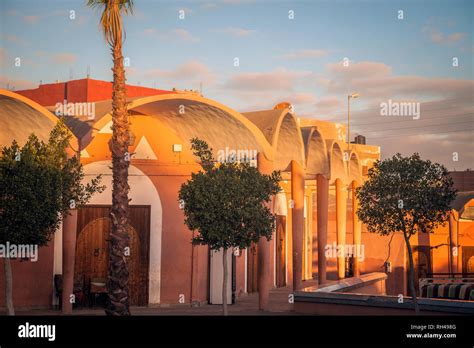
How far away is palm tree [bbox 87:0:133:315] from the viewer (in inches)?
751

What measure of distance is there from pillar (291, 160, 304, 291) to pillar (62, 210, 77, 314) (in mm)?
9385

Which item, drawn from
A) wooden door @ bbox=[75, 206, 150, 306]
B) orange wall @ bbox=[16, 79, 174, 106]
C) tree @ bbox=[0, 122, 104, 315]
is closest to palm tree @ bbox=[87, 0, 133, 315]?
tree @ bbox=[0, 122, 104, 315]

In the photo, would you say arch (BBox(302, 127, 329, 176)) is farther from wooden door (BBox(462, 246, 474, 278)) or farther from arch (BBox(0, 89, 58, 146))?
wooden door (BBox(462, 246, 474, 278))

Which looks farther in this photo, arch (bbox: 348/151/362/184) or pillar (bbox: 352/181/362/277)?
arch (bbox: 348/151/362/184)

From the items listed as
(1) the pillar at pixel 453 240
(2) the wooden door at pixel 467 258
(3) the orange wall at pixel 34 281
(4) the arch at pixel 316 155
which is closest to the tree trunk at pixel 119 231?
(3) the orange wall at pixel 34 281

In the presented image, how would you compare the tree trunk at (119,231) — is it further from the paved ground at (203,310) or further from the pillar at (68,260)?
the paved ground at (203,310)

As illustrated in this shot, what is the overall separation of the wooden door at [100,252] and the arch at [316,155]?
9.54 metres

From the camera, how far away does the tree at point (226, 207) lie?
20.0 metres

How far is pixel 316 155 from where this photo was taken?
1329 inches

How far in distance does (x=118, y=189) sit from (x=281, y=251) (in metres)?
21.1

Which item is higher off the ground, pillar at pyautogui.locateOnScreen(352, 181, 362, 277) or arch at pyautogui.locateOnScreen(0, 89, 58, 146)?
arch at pyautogui.locateOnScreen(0, 89, 58, 146)

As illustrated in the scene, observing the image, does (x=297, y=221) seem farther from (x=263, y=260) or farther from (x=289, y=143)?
(x=263, y=260)
